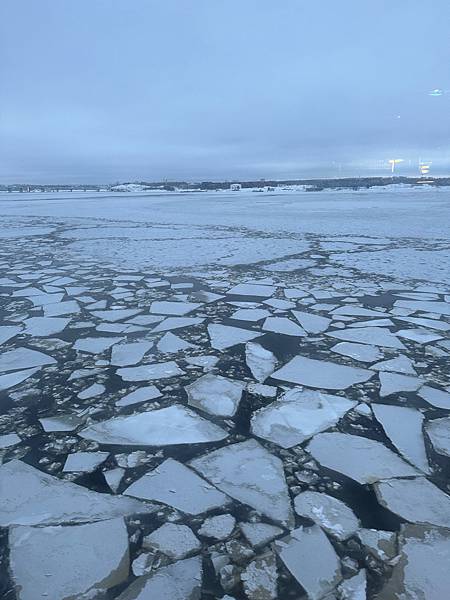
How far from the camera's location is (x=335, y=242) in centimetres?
791

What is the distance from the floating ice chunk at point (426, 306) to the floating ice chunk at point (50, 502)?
9.99 feet

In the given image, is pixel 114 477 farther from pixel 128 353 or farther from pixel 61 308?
pixel 61 308

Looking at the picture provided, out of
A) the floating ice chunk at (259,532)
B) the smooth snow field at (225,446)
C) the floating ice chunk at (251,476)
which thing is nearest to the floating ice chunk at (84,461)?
the smooth snow field at (225,446)

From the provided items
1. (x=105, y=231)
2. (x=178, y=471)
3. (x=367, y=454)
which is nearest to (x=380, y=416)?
(x=367, y=454)

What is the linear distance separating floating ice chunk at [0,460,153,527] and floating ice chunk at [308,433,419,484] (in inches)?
29.9

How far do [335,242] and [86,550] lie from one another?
738cm

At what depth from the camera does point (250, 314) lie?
140 inches

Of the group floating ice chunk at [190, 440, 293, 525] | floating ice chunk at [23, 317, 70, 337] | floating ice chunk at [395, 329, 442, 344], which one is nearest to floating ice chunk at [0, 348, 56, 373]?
floating ice chunk at [23, 317, 70, 337]

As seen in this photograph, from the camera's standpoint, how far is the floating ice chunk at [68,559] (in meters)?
1.15

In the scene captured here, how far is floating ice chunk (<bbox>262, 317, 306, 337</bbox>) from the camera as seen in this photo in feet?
10.2

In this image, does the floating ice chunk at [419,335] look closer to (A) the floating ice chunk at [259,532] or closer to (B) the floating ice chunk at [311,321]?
(B) the floating ice chunk at [311,321]

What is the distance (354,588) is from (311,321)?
2.32m

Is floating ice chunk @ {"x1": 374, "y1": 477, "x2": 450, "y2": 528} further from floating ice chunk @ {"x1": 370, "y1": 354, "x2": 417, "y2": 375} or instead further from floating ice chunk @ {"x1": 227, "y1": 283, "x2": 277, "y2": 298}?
floating ice chunk @ {"x1": 227, "y1": 283, "x2": 277, "y2": 298}

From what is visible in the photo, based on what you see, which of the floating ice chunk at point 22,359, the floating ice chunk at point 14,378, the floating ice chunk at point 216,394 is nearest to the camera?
the floating ice chunk at point 216,394
